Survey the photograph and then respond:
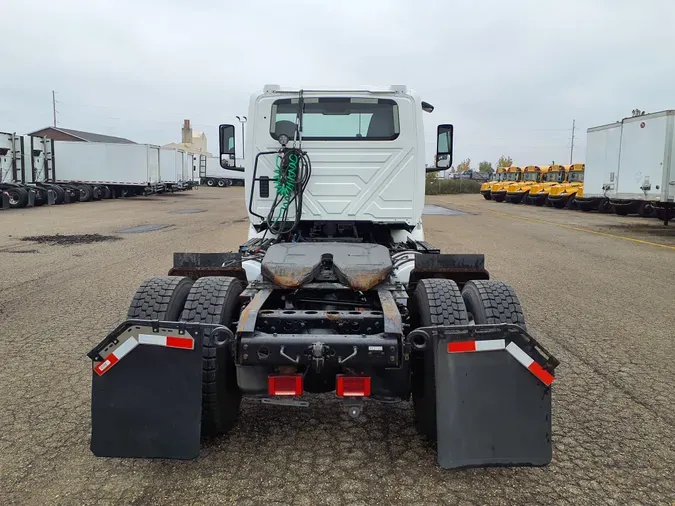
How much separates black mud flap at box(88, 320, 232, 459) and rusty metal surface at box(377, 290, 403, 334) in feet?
2.81

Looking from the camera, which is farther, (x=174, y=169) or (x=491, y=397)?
(x=174, y=169)

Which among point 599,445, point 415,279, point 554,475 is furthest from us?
point 415,279

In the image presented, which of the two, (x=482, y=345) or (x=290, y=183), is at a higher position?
(x=290, y=183)

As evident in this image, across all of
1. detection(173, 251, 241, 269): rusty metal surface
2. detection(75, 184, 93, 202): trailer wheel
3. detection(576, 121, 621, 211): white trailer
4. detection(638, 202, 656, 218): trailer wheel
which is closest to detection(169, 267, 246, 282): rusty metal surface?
detection(173, 251, 241, 269): rusty metal surface

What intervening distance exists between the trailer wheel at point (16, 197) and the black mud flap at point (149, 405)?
2367 cm

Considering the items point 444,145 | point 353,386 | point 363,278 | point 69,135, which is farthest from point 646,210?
point 69,135

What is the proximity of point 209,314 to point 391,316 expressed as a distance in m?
1.06

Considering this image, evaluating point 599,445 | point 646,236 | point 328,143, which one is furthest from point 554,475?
point 646,236

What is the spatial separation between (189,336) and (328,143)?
3.03 metres

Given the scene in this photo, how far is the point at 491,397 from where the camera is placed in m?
2.87

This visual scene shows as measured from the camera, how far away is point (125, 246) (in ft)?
40.3

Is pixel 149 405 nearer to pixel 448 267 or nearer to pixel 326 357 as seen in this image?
pixel 326 357

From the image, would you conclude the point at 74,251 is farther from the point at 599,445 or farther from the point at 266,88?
the point at 599,445

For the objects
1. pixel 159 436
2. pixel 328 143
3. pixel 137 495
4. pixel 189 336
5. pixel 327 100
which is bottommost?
pixel 137 495
